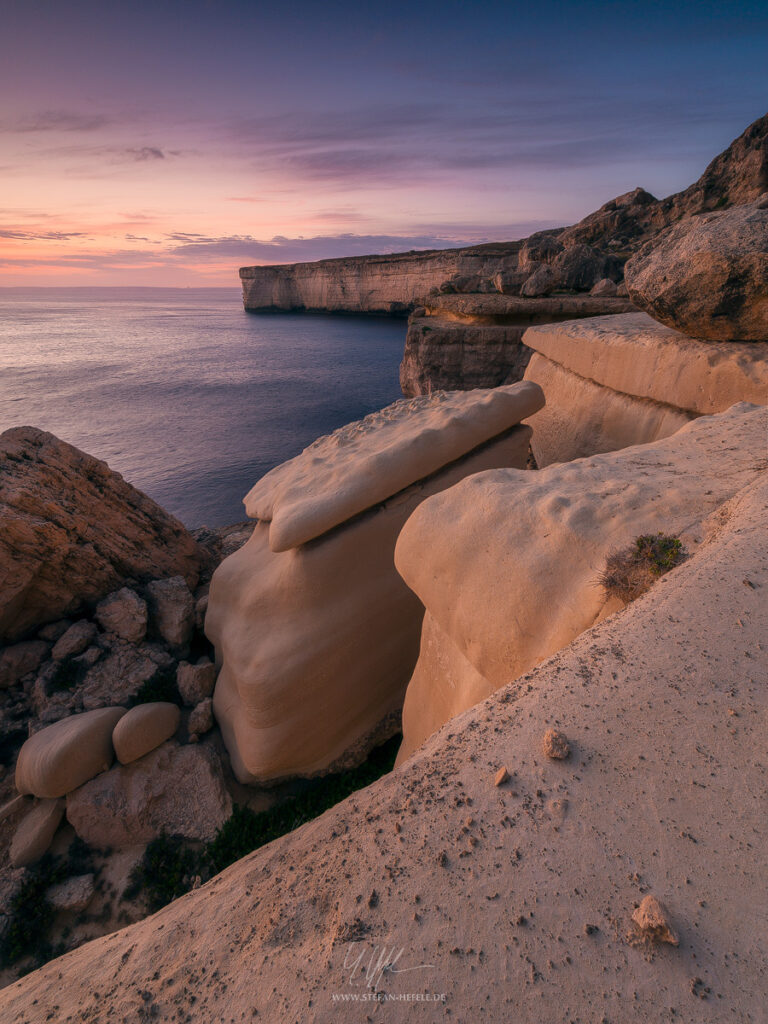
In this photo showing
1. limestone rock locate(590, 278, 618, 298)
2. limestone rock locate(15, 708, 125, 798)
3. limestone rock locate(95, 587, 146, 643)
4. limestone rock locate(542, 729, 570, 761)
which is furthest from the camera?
limestone rock locate(590, 278, 618, 298)

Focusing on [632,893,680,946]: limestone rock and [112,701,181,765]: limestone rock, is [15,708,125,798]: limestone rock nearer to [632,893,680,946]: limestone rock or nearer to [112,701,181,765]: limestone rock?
[112,701,181,765]: limestone rock

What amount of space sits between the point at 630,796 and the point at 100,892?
439 cm

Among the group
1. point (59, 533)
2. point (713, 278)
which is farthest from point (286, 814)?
point (713, 278)

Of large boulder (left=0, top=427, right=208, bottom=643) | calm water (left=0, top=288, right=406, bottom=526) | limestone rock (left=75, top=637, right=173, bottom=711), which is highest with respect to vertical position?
large boulder (left=0, top=427, right=208, bottom=643)

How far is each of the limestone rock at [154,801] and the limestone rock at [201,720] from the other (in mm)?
183

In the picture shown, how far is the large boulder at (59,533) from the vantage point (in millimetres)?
4746

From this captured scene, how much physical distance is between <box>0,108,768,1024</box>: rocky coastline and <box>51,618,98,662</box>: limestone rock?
30 millimetres

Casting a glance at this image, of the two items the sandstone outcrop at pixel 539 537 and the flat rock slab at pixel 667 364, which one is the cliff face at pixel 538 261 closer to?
the flat rock slab at pixel 667 364

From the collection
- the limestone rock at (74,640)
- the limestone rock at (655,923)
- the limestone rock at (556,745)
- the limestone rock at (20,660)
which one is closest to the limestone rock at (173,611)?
the limestone rock at (74,640)

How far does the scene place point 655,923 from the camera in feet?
2.77

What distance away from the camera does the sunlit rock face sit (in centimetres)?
399

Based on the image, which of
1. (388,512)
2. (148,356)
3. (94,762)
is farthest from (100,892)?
(148,356)

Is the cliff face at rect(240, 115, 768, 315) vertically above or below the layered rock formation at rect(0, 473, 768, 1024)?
above

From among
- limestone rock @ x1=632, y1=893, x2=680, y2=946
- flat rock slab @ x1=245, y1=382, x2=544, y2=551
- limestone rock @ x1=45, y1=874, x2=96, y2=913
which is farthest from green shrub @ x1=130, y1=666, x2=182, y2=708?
limestone rock @ x1=632, y1=893, x2=680, y2=946
